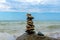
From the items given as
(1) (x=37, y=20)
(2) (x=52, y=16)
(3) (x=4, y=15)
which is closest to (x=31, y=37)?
(1) (x=37, y=20)

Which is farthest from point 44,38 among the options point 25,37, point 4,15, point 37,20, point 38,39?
point 4,15

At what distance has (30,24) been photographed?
1054 centimetres

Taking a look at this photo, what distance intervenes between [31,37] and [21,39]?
0.56 m

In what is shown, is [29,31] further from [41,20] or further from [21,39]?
[41,20]

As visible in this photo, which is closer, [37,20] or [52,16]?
[37,20]

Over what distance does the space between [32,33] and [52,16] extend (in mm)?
27093

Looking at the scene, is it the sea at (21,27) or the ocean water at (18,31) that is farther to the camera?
the sea at (21,27)

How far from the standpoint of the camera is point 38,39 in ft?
31.7

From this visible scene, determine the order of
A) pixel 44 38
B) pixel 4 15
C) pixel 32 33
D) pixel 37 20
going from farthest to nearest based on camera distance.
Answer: pixel 4 15 → pixel 37 20 → pixel 32 33 → pixel 44 38

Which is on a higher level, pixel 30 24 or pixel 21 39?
pixel 30 24

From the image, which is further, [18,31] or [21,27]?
[21,27]

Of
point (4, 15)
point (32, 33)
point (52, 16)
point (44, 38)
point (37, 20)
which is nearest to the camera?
point (44, 38)

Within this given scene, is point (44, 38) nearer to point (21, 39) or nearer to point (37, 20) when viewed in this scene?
point (21, 39)

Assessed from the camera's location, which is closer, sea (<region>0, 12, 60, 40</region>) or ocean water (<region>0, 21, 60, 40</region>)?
ocean water (<region>0, 21, 60, 40</region>)
